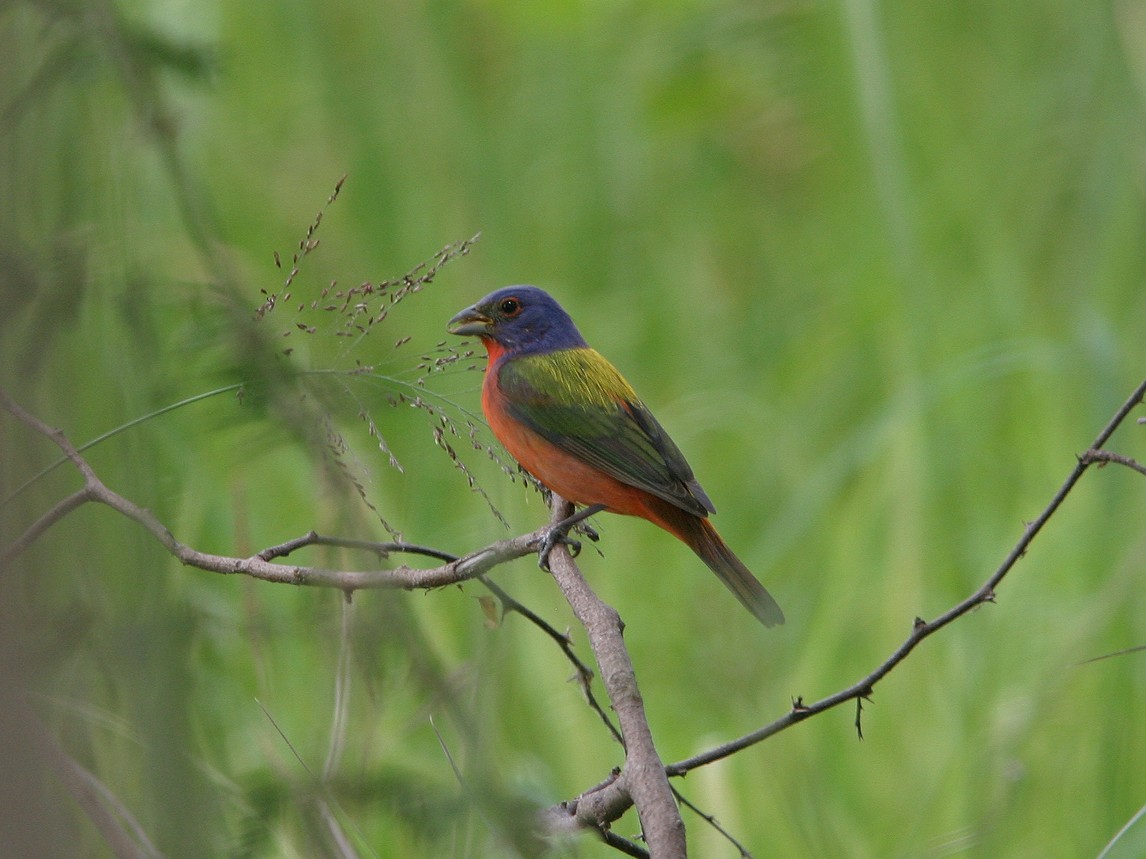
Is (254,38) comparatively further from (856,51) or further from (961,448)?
(961,448)

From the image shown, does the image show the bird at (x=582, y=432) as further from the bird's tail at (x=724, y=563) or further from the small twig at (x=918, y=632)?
the small twig at (x=918, y=632)

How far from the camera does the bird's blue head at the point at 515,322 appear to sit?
3.52 m

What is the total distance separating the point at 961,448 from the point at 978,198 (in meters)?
1.28

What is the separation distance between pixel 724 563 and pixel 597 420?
47 centimetres

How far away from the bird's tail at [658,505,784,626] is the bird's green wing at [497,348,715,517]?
9 centimetres

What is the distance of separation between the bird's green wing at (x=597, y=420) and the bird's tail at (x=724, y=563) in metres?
0.09

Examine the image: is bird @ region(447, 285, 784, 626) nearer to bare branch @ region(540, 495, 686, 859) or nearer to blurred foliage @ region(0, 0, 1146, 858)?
blurred foliage @ region(0, 0, 1146, 858)

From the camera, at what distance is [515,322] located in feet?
11.6

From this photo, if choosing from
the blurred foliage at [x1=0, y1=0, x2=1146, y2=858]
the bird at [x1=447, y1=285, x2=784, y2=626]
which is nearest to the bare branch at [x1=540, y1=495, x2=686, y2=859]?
the blurred foliage at [x1=0, y1=0, x2=1146, y2=858]

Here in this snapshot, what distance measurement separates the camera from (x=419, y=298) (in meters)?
4.90

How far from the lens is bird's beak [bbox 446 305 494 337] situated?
3.49 metres

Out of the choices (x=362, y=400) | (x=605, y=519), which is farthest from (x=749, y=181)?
(x=362, y=400)

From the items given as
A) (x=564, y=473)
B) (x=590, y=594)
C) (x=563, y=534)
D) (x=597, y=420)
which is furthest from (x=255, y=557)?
(x=597, y=420)

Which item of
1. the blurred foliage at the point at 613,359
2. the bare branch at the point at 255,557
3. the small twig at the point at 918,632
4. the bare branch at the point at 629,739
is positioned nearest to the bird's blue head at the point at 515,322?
the blurred foliage at the point at 613,359
